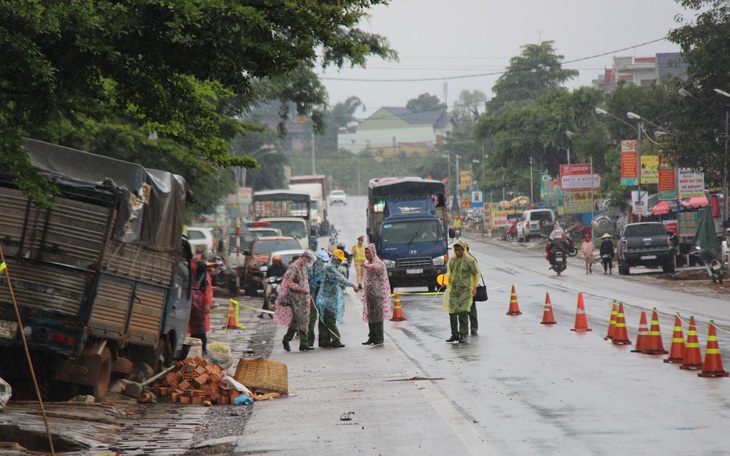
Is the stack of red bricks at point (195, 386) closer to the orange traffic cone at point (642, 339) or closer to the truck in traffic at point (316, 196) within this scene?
the orange traffic cone at point (642, 339)

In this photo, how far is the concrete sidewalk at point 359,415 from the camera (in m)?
9.34

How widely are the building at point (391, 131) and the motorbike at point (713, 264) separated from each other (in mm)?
148283

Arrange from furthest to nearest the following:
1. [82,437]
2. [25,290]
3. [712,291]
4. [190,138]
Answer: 1. [712,291]
2. [25,290]
3. [190,138]
4. [82,437]

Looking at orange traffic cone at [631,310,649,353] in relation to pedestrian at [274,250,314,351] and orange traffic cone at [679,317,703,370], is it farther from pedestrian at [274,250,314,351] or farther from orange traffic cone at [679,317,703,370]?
pedestrian at [274,250,314,351]

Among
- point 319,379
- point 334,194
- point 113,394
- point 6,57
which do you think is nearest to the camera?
point 6,57

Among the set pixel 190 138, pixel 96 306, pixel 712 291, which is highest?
pixel 190 138

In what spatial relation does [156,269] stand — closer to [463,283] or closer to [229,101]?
[463,283]

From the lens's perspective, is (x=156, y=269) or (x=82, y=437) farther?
(x=156, y=269)

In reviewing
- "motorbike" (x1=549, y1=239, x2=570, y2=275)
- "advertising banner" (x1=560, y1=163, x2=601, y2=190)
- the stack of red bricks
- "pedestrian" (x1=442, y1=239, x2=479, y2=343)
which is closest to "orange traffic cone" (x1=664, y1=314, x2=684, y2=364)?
"pedestrian" (x1=442, y1=239, x2=479, y2=343)

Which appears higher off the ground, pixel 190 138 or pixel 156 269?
pixel 190 138

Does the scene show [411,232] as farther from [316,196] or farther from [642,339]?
[316,196]

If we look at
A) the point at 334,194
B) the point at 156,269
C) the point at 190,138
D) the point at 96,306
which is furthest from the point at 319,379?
the point at 334,194

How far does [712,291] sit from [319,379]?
2243cm

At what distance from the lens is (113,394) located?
1344 centimetres
